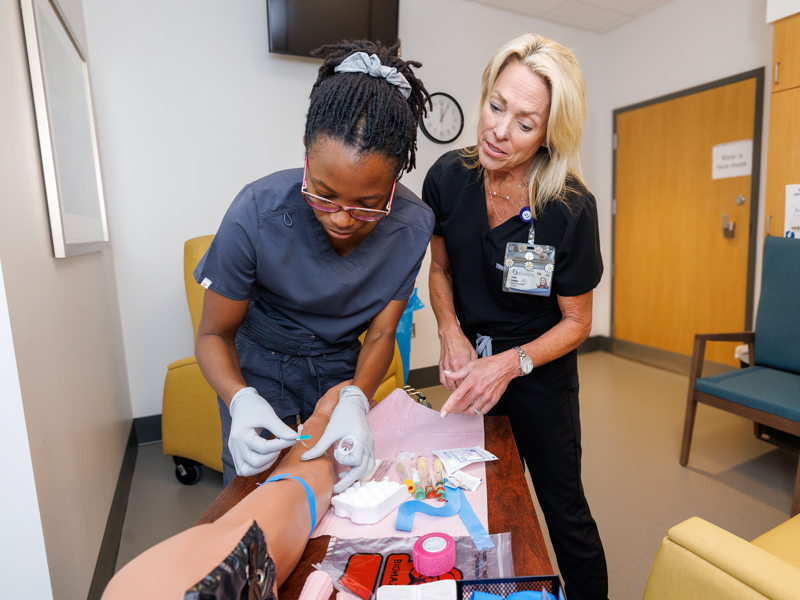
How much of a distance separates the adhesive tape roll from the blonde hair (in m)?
0.76

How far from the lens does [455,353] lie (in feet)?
4.01

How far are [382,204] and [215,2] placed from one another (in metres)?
2.36

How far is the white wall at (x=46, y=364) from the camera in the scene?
103 cm

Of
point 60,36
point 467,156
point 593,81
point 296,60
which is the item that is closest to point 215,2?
point 296,60

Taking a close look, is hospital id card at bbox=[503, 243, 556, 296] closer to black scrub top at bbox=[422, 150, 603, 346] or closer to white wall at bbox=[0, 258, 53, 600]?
black scrub top at bbox=[422, 150, 603, 346]

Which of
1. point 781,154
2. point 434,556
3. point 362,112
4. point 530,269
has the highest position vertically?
point 781,154

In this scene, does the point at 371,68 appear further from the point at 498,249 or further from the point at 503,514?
the point at 503,514

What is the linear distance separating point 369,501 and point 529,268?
64 centimetres

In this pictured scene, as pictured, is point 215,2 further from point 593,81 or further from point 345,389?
point 593,81

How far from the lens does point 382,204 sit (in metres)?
0.92

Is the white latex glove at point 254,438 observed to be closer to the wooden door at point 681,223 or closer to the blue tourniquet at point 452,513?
the blue tourniquet at point 452,513

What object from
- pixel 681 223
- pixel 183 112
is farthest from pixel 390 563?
pixel 681 223

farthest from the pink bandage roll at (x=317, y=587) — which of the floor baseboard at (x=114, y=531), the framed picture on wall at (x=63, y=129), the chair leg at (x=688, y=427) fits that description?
the chair leg at (x=688, y=427)

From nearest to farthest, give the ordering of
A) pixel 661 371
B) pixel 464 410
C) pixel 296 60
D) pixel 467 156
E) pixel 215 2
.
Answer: pixel 464 410
pixel 467 156
pixel 215 2
pixel 296 60
pixel 661 371
